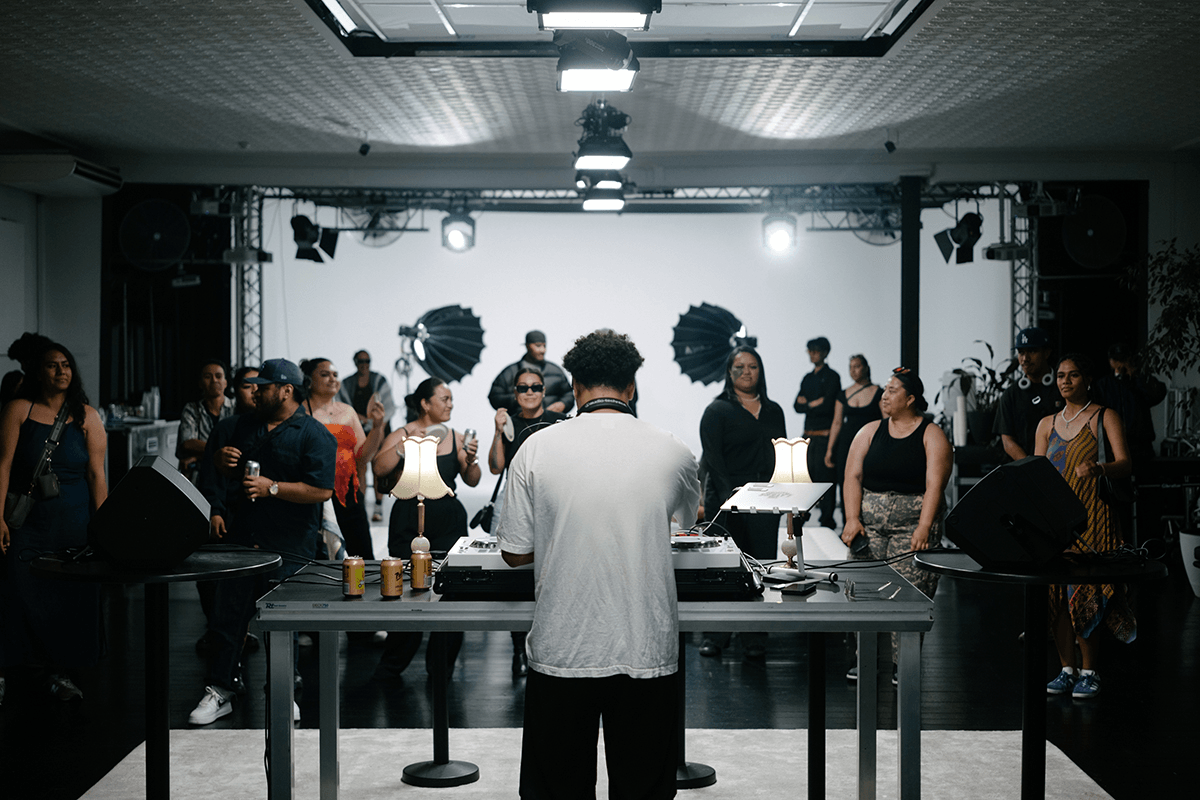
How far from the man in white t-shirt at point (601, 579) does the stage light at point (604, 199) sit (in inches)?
207

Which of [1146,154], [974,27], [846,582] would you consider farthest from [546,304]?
[846,582]

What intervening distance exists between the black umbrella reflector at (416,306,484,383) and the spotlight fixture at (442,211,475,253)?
0.70 m

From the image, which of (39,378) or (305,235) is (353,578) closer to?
(39,378)

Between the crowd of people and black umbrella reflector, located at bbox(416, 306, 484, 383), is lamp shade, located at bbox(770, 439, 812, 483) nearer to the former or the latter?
the crowd of people

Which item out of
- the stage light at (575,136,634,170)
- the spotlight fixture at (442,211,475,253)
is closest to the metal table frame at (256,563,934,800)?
the stage light at (575,136,634,170)

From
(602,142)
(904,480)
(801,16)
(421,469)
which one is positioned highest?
(801,16)

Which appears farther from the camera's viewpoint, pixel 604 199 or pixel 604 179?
pixel 604 199

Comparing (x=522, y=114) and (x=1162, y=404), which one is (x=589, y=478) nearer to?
(x=522, y=114)

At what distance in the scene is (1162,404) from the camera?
8.40m

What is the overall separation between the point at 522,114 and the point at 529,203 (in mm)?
3781

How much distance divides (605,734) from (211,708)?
2.32 metres

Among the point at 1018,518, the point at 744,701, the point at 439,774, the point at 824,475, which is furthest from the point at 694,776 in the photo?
the point at 824,475

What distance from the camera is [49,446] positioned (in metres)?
3.92

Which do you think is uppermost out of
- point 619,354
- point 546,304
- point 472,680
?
point 546,304
